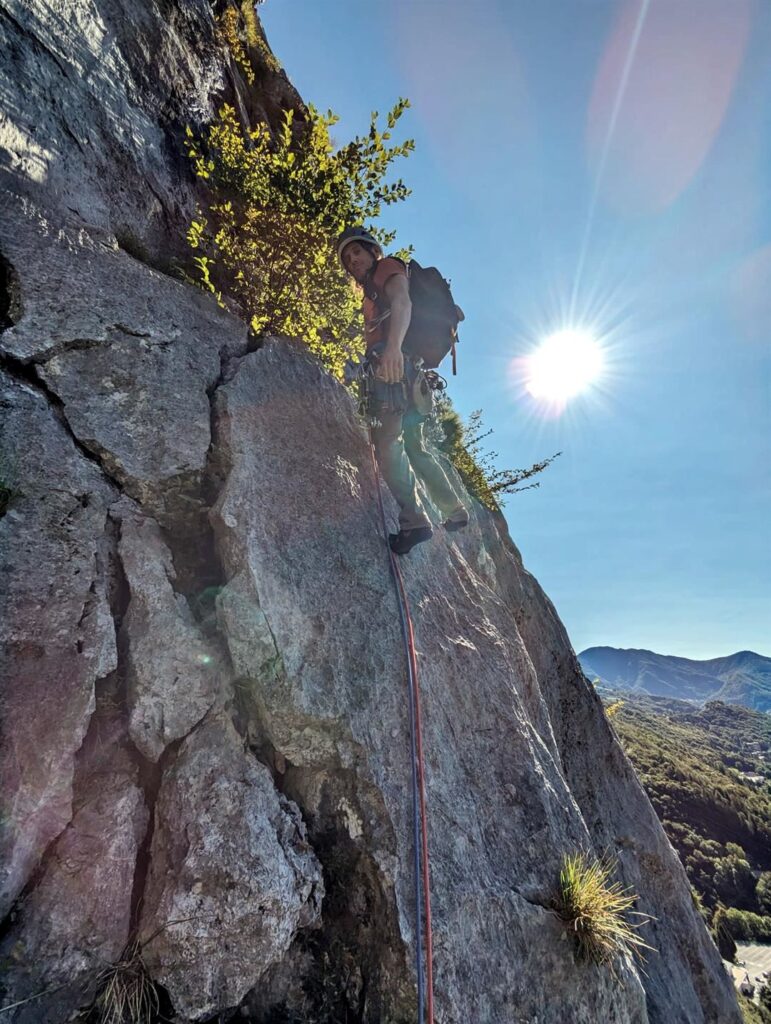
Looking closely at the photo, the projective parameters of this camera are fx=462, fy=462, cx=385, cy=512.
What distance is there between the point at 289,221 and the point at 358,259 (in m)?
0.96

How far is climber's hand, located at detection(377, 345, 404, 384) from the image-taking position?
4.97m

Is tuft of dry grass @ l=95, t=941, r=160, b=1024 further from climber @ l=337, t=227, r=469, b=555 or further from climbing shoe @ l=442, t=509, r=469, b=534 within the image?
climbing shoe @ l=442, t=509, r=469, b=534

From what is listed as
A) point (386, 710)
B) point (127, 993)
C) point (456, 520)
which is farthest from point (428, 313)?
point (127, 993)

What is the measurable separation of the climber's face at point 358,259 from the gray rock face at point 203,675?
126 cm

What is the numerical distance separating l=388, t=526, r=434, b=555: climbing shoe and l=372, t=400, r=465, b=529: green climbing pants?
6cm

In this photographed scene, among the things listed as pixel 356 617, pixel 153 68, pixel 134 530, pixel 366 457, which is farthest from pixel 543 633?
pixel 153 68

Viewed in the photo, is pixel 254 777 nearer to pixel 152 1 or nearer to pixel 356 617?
pixel 356 617

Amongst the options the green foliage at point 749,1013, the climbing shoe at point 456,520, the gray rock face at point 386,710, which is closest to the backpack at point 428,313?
the gray rock face at point 386,710

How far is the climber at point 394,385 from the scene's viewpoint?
5.02m

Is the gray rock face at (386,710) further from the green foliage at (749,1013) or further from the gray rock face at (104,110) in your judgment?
the green foliage at (749,1013)

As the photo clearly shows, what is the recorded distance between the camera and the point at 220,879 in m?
2.74

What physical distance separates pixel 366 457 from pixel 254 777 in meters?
3.70

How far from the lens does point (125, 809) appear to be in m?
2.87

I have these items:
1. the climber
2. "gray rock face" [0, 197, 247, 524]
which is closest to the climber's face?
the climber
